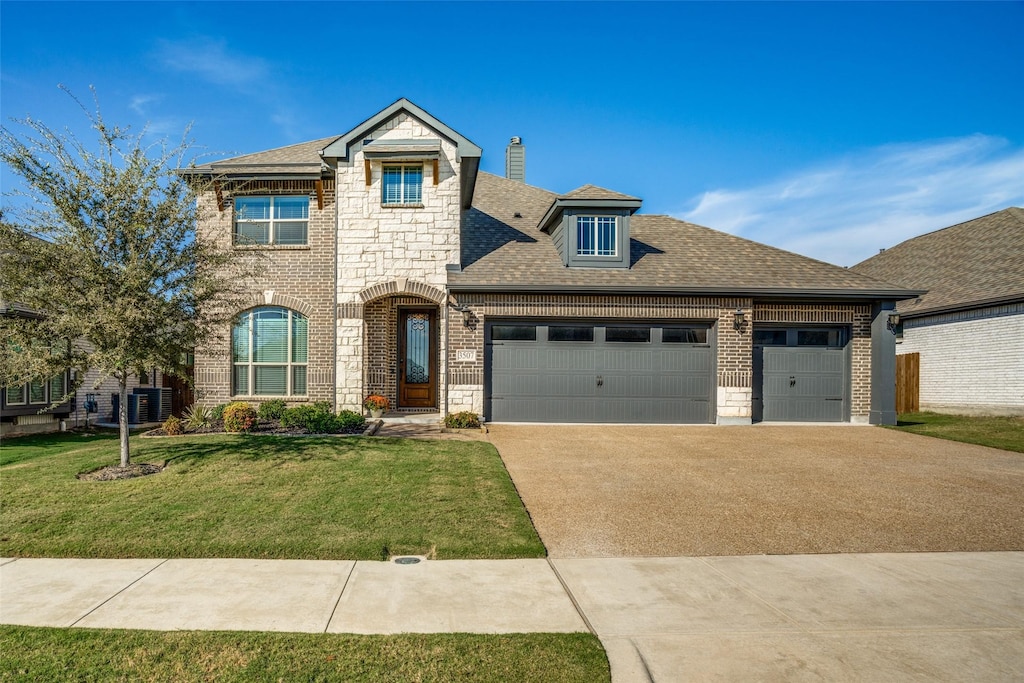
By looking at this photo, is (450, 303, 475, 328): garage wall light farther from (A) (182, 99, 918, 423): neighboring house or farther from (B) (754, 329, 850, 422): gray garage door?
(B) (754, 329, 850, 422): gray garage door

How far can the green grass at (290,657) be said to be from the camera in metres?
3.10

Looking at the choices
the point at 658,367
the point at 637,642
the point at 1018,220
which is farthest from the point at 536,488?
the point at 1018,220

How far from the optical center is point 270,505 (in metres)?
6.37

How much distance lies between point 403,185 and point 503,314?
4308 mm

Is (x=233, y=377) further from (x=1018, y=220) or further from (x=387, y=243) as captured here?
(x=1018, y=220)

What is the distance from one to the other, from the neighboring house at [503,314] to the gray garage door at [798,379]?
1.5 inches

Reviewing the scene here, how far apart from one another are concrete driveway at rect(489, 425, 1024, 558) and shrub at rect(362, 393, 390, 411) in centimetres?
318

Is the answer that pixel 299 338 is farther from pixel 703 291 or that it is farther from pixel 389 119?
pixel 703 291

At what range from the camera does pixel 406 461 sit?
869cm

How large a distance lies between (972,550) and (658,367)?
8.77 metres

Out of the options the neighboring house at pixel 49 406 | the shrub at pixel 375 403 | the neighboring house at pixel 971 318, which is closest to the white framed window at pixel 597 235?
the shrub at pixel 375 403

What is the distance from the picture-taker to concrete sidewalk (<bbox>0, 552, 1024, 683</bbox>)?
3.40 m

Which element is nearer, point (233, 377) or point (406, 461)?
point (406, 461)

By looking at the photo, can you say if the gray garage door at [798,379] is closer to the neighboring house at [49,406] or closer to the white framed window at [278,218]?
the white framed window at [278,218]
